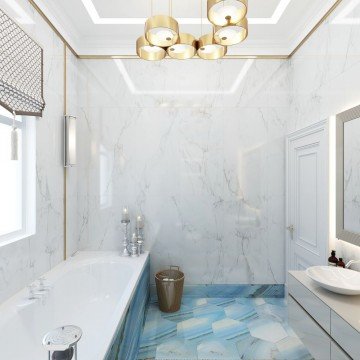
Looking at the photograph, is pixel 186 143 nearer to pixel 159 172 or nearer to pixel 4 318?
pixel 159 172

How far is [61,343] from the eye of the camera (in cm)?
81

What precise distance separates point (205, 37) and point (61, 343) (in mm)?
1838

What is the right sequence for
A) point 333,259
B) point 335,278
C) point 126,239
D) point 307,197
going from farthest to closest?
point 126,239
point 307,197
point 333,259
point 335,278

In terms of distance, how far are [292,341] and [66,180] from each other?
2484 mm

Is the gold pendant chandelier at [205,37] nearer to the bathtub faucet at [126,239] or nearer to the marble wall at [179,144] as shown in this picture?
the marble wall at [179,144]

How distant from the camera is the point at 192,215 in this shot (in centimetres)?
→ 307

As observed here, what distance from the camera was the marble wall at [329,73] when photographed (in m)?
1.95

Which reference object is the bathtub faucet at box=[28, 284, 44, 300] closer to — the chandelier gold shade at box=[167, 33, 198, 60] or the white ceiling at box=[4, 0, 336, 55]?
the chandelier gold shade at box=[167, 33, 198, 60]

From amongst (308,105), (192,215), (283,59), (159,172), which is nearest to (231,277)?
(192,215)

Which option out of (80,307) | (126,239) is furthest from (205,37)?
(80,307)

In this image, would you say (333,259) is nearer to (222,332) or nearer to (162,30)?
(222,332)

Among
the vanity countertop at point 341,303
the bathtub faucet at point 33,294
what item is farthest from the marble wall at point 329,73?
the bathtub faucet at point 33,294

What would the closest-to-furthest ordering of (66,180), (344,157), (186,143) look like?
(344,157) < (66,180) < (186,143)

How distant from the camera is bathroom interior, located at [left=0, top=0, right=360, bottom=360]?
1841 mm
